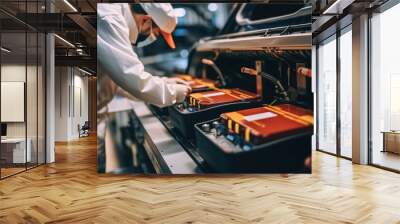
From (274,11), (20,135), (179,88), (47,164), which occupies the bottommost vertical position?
(47,164)

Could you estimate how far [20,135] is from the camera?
23.8ft

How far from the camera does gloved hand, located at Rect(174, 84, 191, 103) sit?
19.5 feet

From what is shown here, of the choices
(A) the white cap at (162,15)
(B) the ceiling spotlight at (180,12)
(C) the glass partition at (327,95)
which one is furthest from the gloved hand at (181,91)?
(C) the glass partition at (327,95)

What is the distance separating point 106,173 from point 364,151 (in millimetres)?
5316

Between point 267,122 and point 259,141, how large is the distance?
317mm

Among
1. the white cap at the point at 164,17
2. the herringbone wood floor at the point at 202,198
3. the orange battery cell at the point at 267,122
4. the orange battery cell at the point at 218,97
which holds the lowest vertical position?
the herringbone wood floor at the point at 202,198

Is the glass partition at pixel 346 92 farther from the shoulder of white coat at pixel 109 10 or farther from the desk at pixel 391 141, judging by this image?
the shoulder of white coat at pixel 109 10

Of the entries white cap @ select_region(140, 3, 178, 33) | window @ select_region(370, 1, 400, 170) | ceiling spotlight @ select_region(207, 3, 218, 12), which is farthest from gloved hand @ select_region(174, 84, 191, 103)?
window @ select_region(370, 1, 400, 170)

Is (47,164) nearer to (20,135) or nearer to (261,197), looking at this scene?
(20,135)

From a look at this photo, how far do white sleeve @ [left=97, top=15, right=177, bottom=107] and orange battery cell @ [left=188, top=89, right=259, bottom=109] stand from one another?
0.64m

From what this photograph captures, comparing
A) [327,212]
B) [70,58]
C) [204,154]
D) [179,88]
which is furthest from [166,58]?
[70,58]

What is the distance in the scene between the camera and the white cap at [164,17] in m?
5.97

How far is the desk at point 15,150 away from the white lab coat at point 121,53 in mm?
2333

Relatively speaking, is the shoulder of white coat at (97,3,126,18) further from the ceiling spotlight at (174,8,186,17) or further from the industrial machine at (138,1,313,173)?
the industrial machine at (138,1,313,173)
